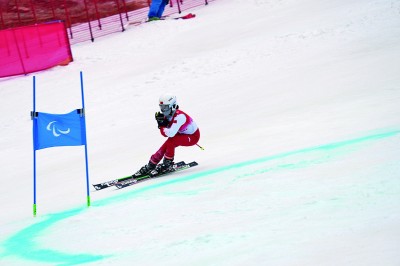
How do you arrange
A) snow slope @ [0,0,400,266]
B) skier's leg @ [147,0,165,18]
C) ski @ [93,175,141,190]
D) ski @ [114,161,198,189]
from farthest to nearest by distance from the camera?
skier's leg @ [147,0,165,18] → ski @ [93,175,141,190] → ski @ [114,161,198,189] → snow slope @ [0,0,400,266]

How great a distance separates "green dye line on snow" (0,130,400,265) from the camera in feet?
22.0

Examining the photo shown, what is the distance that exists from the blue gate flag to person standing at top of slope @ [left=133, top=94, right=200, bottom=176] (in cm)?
156

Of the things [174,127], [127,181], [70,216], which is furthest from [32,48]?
[70,216]

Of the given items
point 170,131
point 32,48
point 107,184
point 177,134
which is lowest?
point 32,48

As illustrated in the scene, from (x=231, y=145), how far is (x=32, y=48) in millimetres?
12542

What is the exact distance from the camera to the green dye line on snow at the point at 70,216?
22.0 feet

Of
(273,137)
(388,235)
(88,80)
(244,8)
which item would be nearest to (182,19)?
(244,8)

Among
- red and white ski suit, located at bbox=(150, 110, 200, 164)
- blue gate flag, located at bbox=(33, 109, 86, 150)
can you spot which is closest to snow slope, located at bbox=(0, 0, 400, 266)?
red and white ski suit, located at bbox=(150, 110, 200, 164)

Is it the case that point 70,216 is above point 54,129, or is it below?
below

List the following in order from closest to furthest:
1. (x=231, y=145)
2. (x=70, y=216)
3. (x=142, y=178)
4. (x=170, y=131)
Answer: (x=70, y=216)
(x=170, y=131)
(x=142, y=178)
(x=231, y=145)

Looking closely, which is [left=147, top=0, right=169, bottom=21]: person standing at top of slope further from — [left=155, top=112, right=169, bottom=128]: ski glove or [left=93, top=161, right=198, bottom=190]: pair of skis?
[left=155, top=112, right=169, bottom=128]: ski glove

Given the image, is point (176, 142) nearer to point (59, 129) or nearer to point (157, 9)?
point (59, 129)

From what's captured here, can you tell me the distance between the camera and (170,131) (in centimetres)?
1041

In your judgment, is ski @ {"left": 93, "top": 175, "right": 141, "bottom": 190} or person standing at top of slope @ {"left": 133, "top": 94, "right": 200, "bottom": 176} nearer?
person standing at top of slope @ {"left": 133, "top": 94, "right": 200, "bottom": 176}
